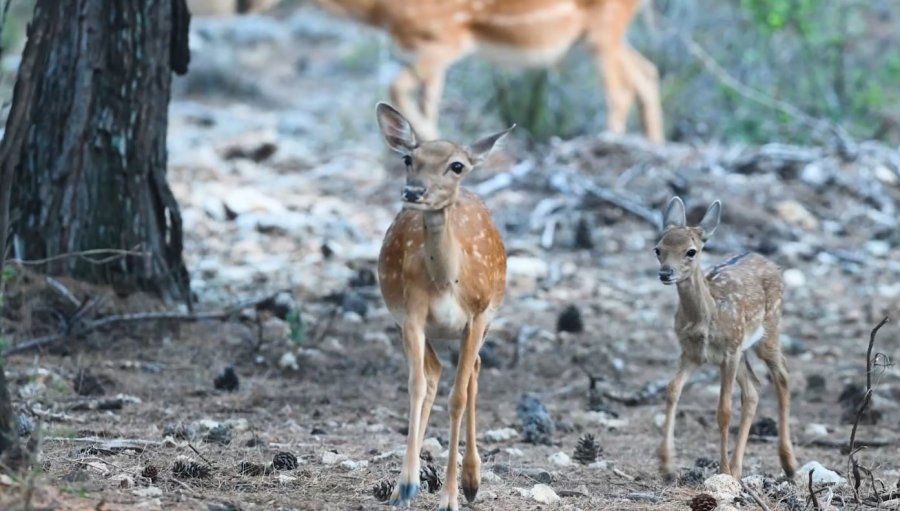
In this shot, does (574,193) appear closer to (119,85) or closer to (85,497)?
(119,85)

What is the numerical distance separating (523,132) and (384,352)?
6723 millimetres

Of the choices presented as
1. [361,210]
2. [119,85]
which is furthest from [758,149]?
[119,85]

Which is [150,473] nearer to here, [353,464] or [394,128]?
[353,464]

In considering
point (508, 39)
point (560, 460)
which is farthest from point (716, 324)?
point (508, 39)

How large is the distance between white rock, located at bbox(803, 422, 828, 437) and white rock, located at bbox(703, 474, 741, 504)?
1865mm

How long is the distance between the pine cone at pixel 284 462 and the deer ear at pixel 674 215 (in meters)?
2.08

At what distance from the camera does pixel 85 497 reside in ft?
15.5

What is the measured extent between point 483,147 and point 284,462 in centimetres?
146

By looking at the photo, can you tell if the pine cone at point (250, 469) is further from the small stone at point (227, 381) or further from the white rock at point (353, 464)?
the small stone at point (227, 381)

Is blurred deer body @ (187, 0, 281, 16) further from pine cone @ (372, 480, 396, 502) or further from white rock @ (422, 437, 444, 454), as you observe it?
pine cone @ (372, 480, 396, 502)

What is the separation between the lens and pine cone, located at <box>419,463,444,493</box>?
5789 millimetres

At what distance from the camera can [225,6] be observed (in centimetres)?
1648

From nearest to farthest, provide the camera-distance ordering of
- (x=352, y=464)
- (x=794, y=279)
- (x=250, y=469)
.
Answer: (x=250, y=469), (x=352, y=464), (x=794, y=279)

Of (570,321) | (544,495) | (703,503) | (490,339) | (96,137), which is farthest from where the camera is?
(570,321)
